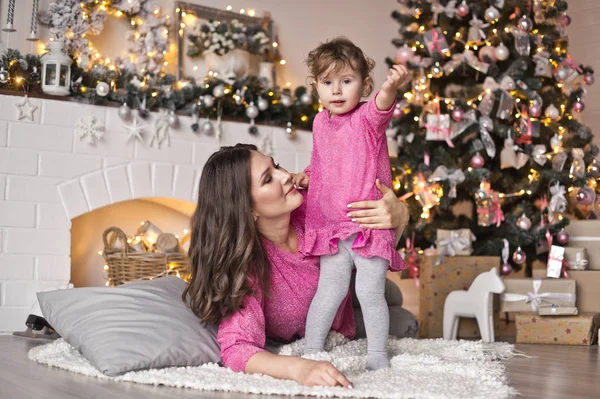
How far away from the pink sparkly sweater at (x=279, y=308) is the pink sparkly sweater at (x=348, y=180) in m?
0.07

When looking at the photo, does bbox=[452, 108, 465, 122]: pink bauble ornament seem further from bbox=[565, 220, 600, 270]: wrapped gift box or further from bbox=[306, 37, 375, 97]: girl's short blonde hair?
bbox=[306, 37, 375, 97]: girl's short blonde hair

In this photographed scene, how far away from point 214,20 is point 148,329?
95.6 inches

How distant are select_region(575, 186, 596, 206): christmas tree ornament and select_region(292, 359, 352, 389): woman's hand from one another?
2649 mm

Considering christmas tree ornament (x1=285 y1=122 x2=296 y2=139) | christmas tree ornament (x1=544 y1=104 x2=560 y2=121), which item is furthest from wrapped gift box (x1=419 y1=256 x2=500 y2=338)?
christmas tree ornament (x1=285 y1=122 x2=296 y2=139)

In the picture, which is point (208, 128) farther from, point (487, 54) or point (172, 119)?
point (487, 54)

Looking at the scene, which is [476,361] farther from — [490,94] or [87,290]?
[490,94]

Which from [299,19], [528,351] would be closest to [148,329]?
[528,351]

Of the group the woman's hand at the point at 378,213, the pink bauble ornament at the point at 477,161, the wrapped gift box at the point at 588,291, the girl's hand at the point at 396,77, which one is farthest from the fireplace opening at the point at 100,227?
the girl's hand at the point at 396,77

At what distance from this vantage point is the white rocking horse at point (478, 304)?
11.0ft

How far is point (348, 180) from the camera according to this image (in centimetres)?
231

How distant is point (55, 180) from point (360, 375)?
83.9 inches

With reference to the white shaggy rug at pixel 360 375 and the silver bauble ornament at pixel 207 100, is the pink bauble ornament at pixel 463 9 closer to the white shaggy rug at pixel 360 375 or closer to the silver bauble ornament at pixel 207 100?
the silver bauble ornament at pixel 207 100

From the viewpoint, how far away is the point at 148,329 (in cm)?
219

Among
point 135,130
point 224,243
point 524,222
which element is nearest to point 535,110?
point 524,222
